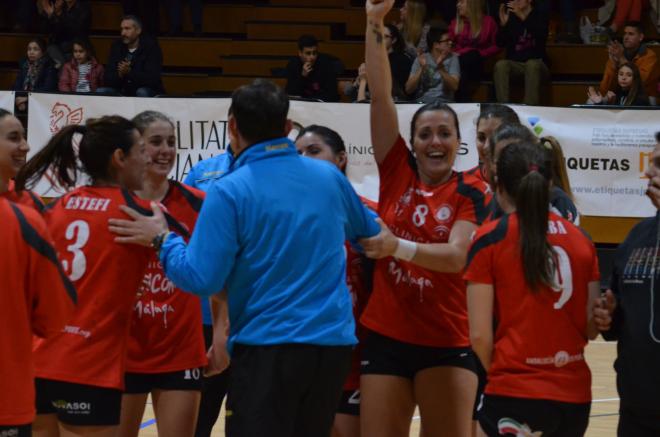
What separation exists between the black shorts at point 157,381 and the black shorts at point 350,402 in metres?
0.69

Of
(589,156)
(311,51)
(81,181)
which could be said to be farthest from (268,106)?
(311,51)

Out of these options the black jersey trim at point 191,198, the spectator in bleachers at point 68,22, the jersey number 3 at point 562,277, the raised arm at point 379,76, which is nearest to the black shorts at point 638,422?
the jersey number 3 at point 562,277

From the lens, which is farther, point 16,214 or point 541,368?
point 541,368

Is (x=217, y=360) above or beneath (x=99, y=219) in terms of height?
beneath

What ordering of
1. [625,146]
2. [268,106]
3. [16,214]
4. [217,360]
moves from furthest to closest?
[625,146] < [217,360] < [268,106] < [16,214]

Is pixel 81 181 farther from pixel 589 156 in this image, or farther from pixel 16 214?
pixel 16 214

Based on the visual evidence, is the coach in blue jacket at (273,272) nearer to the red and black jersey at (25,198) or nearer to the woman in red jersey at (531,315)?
the woman in red jersey at (531,315)

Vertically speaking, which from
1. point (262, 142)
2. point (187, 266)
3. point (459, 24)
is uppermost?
point (459, 24)

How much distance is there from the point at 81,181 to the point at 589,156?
490 centimetres

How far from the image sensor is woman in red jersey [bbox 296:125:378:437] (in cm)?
479

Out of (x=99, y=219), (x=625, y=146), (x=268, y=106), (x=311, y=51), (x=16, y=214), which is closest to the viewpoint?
(x=16, y=214)

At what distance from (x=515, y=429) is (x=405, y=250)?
0.84m

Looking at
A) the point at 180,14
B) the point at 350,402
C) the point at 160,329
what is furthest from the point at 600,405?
the point at 180,14

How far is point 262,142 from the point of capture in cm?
361
